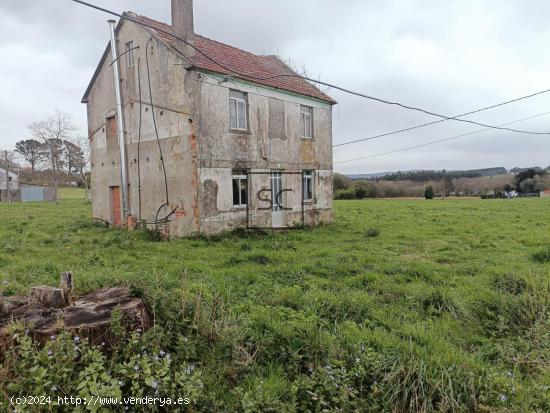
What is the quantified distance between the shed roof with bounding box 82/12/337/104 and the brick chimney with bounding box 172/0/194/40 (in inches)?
13.4

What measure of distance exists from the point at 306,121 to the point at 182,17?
668 centimetres

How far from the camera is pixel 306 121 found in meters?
16.4

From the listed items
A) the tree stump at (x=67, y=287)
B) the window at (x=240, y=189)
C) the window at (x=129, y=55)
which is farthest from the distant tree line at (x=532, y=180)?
the tree stump at (x=67, y=287)

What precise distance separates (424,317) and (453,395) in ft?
6.56

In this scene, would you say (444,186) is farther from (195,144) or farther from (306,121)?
(195,144)

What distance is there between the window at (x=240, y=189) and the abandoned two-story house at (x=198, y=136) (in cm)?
4

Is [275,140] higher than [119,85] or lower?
lower

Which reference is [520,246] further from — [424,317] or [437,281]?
[424,317]

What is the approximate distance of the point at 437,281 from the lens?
7160 millimetres

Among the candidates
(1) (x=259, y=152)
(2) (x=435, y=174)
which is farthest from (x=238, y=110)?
(2) (x=435, y=174)

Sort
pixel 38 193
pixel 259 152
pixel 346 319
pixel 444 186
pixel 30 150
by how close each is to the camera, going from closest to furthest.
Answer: pixel 346 319
pixel 259 152
pixel 38 193
pixel 444 186
pixel 30 150

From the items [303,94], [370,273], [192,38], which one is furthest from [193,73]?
[370,273]

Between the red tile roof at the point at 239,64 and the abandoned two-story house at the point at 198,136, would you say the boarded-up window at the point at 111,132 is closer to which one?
the abandoned two-story house at the point at 198,136

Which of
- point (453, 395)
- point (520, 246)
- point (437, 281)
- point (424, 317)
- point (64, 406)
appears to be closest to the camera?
point (64, 406)
